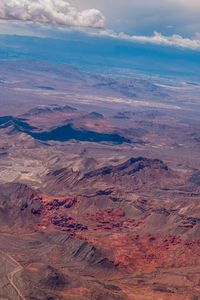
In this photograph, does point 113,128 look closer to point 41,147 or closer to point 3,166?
point 41,147

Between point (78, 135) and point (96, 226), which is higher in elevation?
point (96, 226)

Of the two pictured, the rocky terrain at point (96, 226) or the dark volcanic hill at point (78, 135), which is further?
the dark volcanic hill at point (78, 135)

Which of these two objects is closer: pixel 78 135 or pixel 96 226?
pixel 96 226

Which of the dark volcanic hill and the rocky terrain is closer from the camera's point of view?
the rocky terrain

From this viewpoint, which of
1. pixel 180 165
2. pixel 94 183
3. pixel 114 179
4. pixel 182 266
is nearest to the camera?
pixel 182 266

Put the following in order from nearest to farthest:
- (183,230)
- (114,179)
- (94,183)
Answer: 1. (183,230)
2. (94,183)
3. (114,179)

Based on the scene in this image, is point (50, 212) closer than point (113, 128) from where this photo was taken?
Yes

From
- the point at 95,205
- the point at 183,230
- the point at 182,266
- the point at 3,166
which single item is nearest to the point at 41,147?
the point at 3,166

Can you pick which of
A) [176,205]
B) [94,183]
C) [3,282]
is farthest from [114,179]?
[3,282]

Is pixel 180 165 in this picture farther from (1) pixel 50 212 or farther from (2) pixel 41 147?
(1) pixel 50 212
